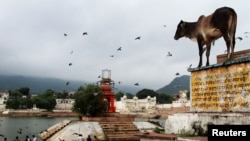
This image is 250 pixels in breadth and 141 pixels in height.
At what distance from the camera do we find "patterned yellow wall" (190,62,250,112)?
16.5 m

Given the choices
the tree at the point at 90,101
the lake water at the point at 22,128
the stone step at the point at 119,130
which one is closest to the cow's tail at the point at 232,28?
the stone step at the point at 119,130

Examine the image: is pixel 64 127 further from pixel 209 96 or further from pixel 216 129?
pixel 216 129

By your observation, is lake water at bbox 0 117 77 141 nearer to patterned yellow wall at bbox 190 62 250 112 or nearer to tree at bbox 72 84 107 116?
tree at bbox 72 84 107 116

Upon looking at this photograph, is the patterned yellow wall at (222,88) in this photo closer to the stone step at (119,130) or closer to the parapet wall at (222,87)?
the parapet wall at (222,87)

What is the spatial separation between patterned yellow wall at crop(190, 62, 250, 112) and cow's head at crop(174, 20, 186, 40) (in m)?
2.92

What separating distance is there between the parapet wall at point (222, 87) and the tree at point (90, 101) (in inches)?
→ 920

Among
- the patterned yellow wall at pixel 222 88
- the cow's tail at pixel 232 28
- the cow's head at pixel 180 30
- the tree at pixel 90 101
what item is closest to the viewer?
the patterned yellow wall at pixel 222 88

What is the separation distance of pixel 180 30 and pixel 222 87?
5.79 meters

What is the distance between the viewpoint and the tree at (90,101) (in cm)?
4297

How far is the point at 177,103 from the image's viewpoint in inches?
4518

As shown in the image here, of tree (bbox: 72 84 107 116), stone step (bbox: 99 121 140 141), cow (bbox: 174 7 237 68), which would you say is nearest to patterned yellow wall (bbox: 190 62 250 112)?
cow (bbox: 174 7 237 68)

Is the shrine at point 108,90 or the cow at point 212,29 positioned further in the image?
the shrine at point 108,90

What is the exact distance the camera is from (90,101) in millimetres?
43312

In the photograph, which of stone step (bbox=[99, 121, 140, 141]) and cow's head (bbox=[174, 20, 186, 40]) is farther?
stone step (bbox=[99, 121, 140, 141])
